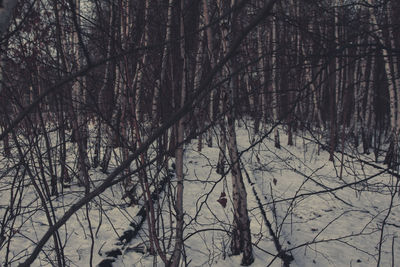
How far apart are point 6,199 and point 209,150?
25.1 ft

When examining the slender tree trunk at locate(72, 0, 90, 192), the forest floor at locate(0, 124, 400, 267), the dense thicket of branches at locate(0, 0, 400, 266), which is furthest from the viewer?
the forest floor at locate(0, 124, 400, 267)

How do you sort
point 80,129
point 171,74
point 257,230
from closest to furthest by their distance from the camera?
point 171,74
point 257,230
point 80,129

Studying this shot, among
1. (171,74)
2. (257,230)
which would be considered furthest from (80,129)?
(171,74)

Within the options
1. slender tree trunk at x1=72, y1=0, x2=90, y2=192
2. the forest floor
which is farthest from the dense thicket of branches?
the forest floor

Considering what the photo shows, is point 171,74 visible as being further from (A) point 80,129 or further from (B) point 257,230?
(A) point 80,129

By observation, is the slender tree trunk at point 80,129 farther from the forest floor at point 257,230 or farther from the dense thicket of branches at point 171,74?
the forest floor at point 257,230

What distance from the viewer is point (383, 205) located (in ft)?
18.9

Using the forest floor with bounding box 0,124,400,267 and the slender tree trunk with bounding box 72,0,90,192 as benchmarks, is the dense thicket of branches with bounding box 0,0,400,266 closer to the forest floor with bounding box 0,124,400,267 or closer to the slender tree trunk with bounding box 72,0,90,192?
the slender tree trunk with bounding box 72,0,90,192

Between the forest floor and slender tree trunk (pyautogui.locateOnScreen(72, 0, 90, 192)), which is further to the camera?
the forest floor

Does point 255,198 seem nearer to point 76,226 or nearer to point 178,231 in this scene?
point 76,226

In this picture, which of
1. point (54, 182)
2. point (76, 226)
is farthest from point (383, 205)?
point (54, 182)

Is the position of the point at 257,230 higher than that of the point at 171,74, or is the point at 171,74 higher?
the point at 171,74

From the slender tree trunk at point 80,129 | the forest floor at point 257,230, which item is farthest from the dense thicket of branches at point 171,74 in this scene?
the forest floor at point 257,230

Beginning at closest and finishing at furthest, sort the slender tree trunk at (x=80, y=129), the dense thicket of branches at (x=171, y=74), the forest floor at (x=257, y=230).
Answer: the dense thicket of branches at (x=171, y=74) → the slender tree trunk at (x=80, y=129) → the forest floor at (x=257, y=230)
